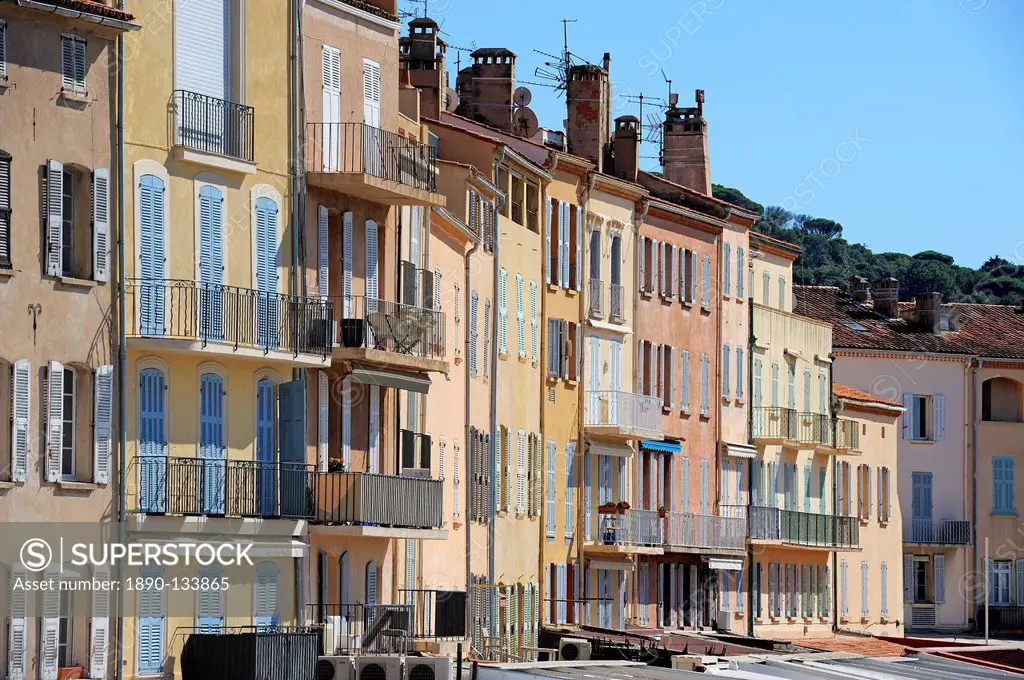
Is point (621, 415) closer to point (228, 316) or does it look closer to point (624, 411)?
point (624, 411)

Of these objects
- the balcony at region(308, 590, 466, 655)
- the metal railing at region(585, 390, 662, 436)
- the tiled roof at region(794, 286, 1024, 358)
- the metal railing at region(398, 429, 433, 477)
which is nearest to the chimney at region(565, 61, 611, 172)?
the metal railing at region(585, 390, 662, 436)

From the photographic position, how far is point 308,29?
1880 inches

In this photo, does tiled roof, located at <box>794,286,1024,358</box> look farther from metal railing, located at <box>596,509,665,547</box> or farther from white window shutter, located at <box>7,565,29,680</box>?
white window shutter, located at <box>7,565,29,680</box>

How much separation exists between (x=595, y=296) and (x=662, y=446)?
6.68m

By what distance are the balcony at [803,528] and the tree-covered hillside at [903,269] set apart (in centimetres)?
6383


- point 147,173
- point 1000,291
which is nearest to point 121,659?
point 147,173

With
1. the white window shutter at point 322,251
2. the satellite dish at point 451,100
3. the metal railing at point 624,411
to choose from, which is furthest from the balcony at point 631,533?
the white window shutter at point 322,251

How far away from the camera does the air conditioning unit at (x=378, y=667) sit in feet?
152

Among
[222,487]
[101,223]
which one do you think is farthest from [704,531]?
[101,223]

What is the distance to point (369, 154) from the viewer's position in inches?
→ 1932

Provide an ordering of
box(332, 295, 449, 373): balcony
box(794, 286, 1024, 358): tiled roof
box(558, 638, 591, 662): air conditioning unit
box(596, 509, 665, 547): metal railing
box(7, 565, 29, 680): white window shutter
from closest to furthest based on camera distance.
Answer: box(7, 565, 29, 680): white window shutter, box(332, 295, 449, 373): balcony, box(558, 638, 591, 662): air conditioning unit, box(596, 509, 665, 547): metal railing, box(794, 286, 1024, 358): tiled roof

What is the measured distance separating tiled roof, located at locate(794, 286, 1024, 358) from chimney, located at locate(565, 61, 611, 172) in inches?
1041

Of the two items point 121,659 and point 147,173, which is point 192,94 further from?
point 121,659

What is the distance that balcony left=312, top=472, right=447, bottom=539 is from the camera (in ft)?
155
